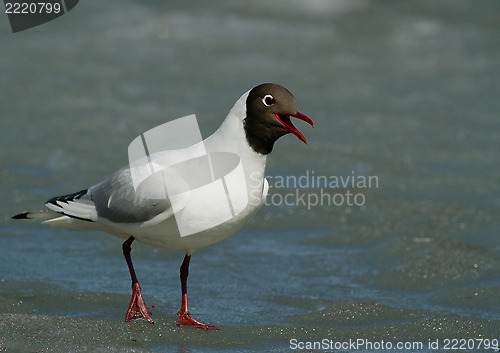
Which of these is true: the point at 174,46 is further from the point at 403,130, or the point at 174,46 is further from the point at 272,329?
the point at 272,329

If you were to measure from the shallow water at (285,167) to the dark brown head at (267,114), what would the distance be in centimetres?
124

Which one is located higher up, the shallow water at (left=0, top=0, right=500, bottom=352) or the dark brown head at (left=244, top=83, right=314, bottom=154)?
the dark brown head at (left=244, top=83, right=314, bottom=154)

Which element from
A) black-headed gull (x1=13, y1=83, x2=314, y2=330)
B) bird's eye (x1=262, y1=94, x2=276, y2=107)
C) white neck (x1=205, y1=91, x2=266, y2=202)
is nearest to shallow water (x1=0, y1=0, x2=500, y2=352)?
black-headed gull (x1=13, y1=83, x2=314, y2=330)

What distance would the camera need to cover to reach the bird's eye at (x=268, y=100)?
4559 millimetres

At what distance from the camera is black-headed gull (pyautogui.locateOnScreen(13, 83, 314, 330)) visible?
4520 millimetres

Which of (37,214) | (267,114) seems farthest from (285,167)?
(267,114)

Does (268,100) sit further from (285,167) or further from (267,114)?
(285,167)

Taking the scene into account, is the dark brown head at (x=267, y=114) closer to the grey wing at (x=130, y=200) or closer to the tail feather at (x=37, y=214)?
the grey wing at (x=130, y=200)

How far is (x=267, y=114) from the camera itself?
14.9 feet

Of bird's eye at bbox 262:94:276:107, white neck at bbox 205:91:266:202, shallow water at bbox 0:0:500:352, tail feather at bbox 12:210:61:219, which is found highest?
bird's eye at bbox 262:94:276:107

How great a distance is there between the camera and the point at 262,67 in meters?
11.6

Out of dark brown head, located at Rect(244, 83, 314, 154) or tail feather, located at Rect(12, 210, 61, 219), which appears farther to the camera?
tail feather, located at Rect(12, 210, 61, 219)

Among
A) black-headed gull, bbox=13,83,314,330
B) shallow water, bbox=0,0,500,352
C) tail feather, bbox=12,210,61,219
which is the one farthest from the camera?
shallow water, bbox=0,0,500,352

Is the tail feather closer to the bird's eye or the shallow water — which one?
the shallow water
